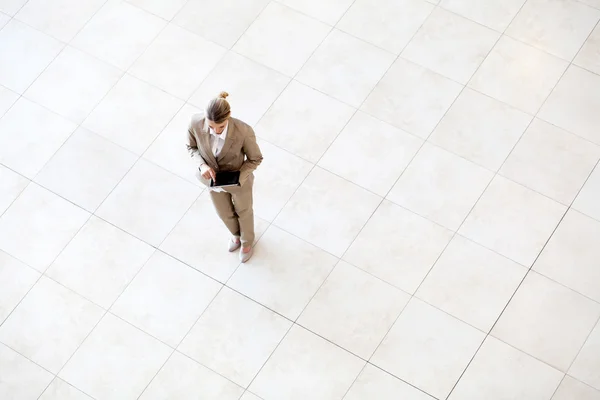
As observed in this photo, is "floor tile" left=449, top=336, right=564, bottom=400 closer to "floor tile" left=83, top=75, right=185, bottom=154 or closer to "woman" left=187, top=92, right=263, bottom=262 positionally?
"woman" left=187, top=92, right=263, bottom=262

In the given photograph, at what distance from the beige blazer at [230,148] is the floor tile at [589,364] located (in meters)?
2.28

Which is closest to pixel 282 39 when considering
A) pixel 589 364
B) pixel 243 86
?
pixel 243 86

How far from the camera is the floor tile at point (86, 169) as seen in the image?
5.25 metres

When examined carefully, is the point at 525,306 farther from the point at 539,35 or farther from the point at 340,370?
the point at 539,35

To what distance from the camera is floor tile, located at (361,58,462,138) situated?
5.40 meters

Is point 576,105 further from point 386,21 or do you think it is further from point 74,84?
point 74,84

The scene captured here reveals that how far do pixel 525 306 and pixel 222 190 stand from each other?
6.70 ft

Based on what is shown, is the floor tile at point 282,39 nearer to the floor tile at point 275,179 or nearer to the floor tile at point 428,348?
the floor tile at point 275,179

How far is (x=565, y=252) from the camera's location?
492cm

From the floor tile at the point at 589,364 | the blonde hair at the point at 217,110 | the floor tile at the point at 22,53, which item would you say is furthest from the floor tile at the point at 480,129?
the floor tile at the point at 22,53

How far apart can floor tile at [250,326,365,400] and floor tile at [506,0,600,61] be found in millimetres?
2788

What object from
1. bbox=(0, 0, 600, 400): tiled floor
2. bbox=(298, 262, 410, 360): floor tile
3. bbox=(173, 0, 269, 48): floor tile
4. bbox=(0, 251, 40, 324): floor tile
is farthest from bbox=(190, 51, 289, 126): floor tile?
bbox=(0, 251, 40, 324): floor tile

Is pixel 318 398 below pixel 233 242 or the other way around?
below

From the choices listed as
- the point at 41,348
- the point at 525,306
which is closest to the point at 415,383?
the point at 525,306
